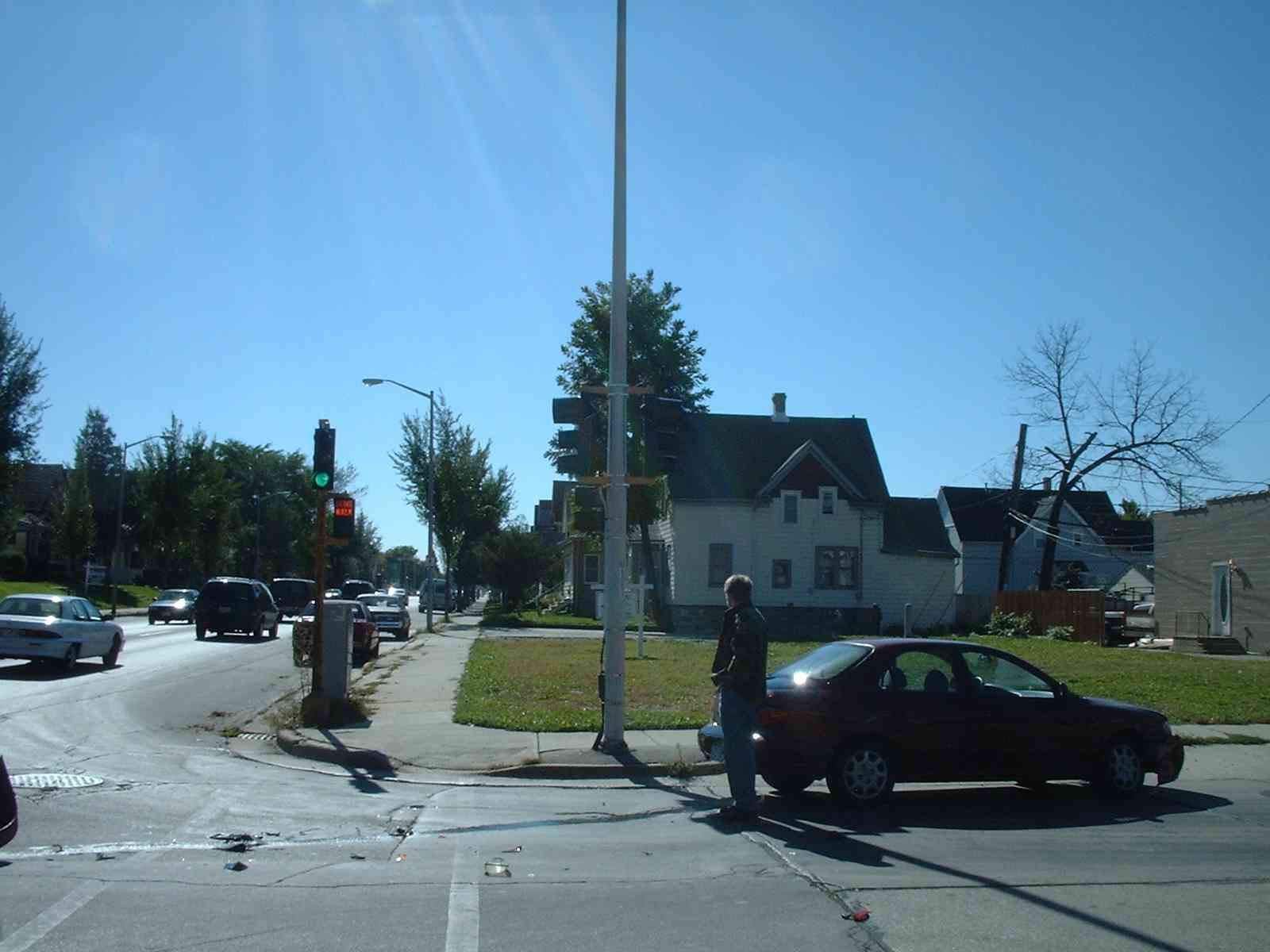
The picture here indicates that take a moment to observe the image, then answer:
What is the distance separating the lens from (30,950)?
5.85 meters

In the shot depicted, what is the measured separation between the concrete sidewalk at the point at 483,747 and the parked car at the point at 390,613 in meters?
23.3

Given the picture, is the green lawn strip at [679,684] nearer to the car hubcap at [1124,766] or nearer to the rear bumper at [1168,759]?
the rear bumper at [1168,759]

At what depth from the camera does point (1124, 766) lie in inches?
436

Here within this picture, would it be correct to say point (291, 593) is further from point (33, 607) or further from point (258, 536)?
point (258, 536)

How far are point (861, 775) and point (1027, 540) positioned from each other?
60223 millimetres

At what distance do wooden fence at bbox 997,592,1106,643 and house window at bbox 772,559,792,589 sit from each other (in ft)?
29.5

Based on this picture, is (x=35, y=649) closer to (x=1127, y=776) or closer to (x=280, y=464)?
(x=1127, y=776)

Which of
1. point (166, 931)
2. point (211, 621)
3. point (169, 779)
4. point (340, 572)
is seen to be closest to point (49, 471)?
point (340, 572)

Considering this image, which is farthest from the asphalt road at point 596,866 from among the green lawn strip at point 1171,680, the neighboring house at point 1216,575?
the neighboring house at point 1216,575

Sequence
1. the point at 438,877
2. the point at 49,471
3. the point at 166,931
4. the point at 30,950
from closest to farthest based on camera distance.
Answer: the point at 30,950 < the point at 166,931 < the point at 438,877 < the point at 49,471

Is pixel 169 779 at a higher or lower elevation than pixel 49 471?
lower

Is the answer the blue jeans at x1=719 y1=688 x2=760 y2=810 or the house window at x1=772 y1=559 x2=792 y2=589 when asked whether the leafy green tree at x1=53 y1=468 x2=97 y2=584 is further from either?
the blue jeans at x1=719 y1=688 x2=760 y2=810

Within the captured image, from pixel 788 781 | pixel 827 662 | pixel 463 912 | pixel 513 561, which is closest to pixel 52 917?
pixel 463 912

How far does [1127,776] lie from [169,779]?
8936mm
